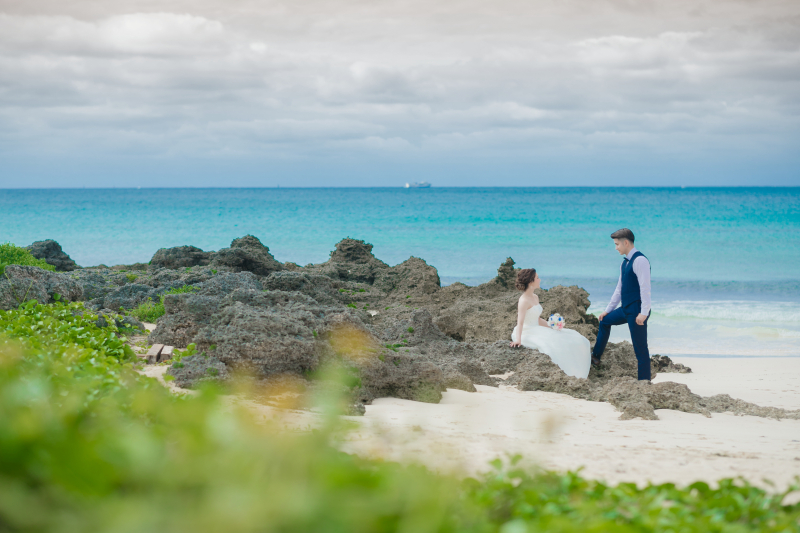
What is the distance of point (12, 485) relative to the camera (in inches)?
61.8

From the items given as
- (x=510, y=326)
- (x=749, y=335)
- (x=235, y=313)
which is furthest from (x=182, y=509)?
(x=749, y=335)

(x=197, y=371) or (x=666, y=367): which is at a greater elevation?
(x=197, y=371)

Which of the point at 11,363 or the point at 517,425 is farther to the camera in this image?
the point at 517,425

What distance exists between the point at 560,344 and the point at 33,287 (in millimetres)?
7164

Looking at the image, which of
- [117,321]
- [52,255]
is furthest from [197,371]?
[52,255]

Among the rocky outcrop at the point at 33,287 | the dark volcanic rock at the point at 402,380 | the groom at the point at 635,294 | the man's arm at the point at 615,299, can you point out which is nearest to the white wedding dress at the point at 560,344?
the man's arm at the point at 615,299

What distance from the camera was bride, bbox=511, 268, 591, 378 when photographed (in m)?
8.71

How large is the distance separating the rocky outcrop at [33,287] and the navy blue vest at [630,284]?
25.4 feet

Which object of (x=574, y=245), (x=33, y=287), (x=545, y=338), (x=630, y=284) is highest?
(x=630, y=284)

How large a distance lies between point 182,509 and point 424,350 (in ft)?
25.0

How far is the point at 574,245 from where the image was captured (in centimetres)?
3800

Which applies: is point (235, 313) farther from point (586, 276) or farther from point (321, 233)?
point (321, 233)

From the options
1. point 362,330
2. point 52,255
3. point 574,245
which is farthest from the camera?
point 574,245

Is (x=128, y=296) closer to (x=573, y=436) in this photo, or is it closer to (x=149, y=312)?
(x=149, y=312)
